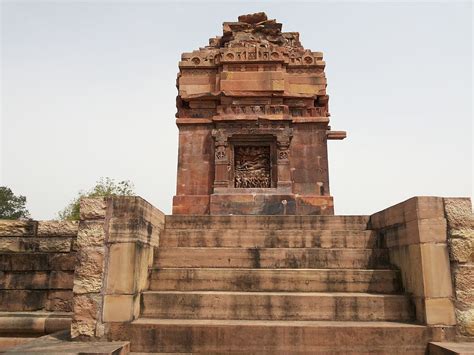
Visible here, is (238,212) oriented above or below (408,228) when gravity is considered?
above

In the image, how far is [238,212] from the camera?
10.3 meters

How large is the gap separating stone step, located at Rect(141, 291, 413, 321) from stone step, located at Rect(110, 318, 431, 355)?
366mm

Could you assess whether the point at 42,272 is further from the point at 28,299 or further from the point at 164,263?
the point at 164,263

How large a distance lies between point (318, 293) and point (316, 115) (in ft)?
24.2

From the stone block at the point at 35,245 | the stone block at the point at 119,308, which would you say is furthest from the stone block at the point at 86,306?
the stone block at the point at 35,245

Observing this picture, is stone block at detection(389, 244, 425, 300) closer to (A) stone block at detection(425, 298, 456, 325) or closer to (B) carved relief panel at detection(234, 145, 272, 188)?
(A) stone block at detection(425, 298, 456, 325)

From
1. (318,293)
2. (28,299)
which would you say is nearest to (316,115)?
(318,293)

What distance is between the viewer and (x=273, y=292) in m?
5.21

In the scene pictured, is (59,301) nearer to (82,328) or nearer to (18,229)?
(18,229)

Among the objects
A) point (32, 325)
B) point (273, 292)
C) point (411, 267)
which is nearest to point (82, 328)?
point (32, 325)

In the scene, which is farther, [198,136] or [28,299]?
[198,136]

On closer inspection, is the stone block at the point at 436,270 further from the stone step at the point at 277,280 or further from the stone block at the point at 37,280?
the stone block at the point at 37,280

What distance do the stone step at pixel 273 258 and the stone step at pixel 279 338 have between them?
1.36 m

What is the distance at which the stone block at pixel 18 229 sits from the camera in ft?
21.2
